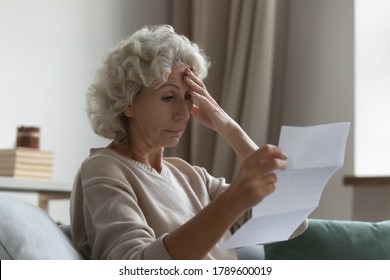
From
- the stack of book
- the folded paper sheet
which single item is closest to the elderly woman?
the folded paper sheet

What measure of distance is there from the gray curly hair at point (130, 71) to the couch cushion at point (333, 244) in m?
0.62

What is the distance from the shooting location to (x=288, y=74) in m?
4.15

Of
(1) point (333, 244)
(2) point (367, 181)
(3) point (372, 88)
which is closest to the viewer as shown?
(1) point (333, 244)

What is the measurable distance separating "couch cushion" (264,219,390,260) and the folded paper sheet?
642 mm

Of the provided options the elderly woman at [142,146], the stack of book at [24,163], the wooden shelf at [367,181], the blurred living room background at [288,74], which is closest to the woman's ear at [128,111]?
the elderly woman at [142,146]

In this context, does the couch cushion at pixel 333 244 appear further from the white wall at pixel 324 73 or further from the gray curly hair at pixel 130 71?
the white wall at pixel 324 73

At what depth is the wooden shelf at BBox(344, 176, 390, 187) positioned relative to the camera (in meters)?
3.62

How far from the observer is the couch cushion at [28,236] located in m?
1.70

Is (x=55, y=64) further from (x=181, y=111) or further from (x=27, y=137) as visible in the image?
(x=181, y=111)

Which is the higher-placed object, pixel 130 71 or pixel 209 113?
pixel 130 71

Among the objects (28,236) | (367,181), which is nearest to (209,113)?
(28,236)

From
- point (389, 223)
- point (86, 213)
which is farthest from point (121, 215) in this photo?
point (389, 223)

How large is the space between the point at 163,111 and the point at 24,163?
1.48 metres

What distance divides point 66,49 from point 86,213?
7.11ft
